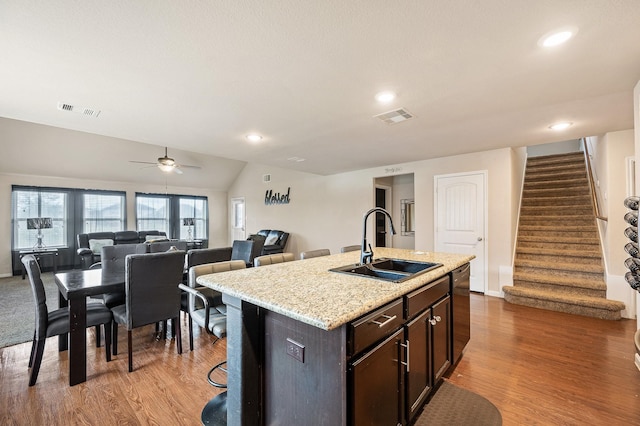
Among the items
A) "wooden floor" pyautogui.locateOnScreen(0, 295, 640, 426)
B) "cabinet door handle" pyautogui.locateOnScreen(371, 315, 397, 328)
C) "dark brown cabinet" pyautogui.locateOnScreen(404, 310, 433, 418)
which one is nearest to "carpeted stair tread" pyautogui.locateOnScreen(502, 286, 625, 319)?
"wooden floor" pyautogui.locateOnScreen(0, 295, 640, 426)

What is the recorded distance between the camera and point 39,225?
6.51 m

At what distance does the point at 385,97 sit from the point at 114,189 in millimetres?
8579

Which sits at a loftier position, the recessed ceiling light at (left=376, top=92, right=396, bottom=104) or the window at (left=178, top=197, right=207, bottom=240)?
the recessed ceiling light at (left=376, top=92, right=396, bottom=104)

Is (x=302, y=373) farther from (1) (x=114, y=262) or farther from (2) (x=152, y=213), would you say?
(2) (x=152, y=213)

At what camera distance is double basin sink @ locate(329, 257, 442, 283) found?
76.6 inches

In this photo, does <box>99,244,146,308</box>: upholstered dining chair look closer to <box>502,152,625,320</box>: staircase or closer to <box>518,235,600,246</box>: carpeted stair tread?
<box>502,152,625,320</box>: staircase

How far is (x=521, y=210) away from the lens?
568 centimetres

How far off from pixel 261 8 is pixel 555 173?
7247 millimetres

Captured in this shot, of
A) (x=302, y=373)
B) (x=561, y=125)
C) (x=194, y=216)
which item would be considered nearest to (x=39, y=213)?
(x=194, y=216)

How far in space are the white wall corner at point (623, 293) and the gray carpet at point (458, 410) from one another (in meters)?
3.08

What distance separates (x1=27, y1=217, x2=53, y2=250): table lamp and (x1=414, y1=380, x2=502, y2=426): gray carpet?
8532mm

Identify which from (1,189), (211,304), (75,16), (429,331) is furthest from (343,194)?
(1,189)

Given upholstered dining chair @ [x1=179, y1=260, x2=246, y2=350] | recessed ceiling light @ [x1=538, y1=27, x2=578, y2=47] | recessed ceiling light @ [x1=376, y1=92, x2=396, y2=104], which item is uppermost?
recessed ceiling light @ [x1=538, y1=27, x2=578, y2=47]

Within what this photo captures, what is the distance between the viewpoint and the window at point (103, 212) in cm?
768
